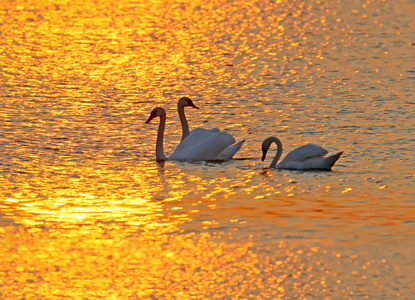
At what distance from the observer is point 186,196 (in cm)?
1625

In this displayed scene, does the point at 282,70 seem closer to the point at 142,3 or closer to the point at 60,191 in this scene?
the point at 60,191

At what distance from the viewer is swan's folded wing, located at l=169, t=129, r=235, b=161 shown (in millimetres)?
19594

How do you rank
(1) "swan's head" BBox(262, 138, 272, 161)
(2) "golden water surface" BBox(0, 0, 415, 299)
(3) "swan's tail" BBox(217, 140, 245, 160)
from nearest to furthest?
(2) "golden water surface" BBox(0, 0, 415, 299) < (1) "swan's head" BBox(262, 138, 272, 161) < (3) "swan's tail" BBox(217, 140, 245, 160)

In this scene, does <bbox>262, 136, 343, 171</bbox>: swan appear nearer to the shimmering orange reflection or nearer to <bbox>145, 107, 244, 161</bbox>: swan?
<bbox>145, 107, 244, 161</bbox>: swan

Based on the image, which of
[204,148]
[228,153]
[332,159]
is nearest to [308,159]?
[332,159]

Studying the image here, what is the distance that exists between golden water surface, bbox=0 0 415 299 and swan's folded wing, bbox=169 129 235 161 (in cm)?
36

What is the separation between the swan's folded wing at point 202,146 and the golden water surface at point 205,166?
36cm

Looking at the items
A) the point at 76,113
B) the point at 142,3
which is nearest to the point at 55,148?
the point at 76,113

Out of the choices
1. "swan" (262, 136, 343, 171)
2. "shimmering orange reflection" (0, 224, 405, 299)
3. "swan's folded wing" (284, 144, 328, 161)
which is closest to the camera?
"shimmering orange reflection" (0, 224, 405, 299)

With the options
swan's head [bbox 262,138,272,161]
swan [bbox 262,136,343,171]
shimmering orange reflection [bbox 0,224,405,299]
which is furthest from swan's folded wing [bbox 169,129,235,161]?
shimmering orange reflection [bbox 0,224,405,299]

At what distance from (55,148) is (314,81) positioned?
897 cm

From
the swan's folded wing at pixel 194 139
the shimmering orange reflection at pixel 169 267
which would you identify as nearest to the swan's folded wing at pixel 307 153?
the swan's folded wing at pixel 194 139

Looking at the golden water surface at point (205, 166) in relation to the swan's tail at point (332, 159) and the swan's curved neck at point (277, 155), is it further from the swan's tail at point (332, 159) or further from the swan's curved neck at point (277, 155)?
the swan's curved neck at point (277, 155)

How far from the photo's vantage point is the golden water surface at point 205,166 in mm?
12289
